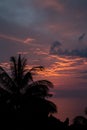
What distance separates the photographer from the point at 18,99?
101 feet

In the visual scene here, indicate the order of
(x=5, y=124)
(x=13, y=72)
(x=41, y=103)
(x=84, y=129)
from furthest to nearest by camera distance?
(x=13, y=72), (x=41, y=103), (x=84, y=129), (x=5, y=124)

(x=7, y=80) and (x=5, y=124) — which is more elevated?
(x=7, y=80)

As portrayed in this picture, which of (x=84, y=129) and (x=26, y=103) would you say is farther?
(x=26, y=103)

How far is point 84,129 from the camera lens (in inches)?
1037

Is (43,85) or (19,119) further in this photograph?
(43,85)

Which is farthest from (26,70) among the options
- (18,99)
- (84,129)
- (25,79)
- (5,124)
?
(5,124)

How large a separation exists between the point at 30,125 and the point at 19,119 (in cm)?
85

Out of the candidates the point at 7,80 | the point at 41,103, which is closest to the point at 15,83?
the point at 7,80

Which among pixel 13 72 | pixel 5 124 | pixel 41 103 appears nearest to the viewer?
pixel 5 124

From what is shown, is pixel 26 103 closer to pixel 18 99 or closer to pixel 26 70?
pixel 18 99

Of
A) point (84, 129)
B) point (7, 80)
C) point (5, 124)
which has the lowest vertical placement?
point (84, 129)

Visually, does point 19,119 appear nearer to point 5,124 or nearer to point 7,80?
point 5,124

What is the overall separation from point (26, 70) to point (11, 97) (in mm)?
3337

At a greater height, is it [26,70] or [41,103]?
[26,70]
